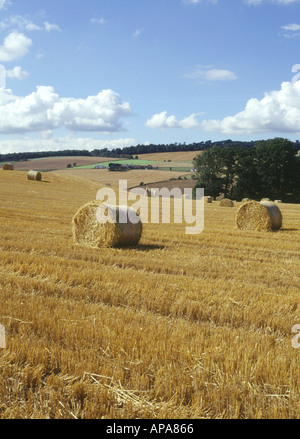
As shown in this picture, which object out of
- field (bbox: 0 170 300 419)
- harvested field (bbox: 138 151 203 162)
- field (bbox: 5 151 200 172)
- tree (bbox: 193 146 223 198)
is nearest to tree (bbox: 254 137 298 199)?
tree (bbox: 193 146 223 198)

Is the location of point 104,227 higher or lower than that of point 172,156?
lower

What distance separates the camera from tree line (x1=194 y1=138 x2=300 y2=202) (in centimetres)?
6638

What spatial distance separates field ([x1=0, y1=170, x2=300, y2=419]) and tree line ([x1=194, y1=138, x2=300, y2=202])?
59.8m

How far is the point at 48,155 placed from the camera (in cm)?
11862

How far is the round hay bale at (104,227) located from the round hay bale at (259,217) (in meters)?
7.12

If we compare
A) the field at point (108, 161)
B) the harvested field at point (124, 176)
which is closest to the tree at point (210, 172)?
the harvested field at point (124, 176)

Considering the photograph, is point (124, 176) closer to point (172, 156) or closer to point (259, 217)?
point (172, 156)

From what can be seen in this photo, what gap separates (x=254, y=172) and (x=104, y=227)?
60.3 metres

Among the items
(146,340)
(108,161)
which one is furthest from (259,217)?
(108,161)

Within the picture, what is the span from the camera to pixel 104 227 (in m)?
11.4

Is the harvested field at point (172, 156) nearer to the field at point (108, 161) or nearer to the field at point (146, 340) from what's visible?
the field at point (108, 161)

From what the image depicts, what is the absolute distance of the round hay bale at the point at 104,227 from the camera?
11312mm

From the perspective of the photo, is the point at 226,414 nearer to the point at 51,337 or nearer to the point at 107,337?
the point at 107,337
